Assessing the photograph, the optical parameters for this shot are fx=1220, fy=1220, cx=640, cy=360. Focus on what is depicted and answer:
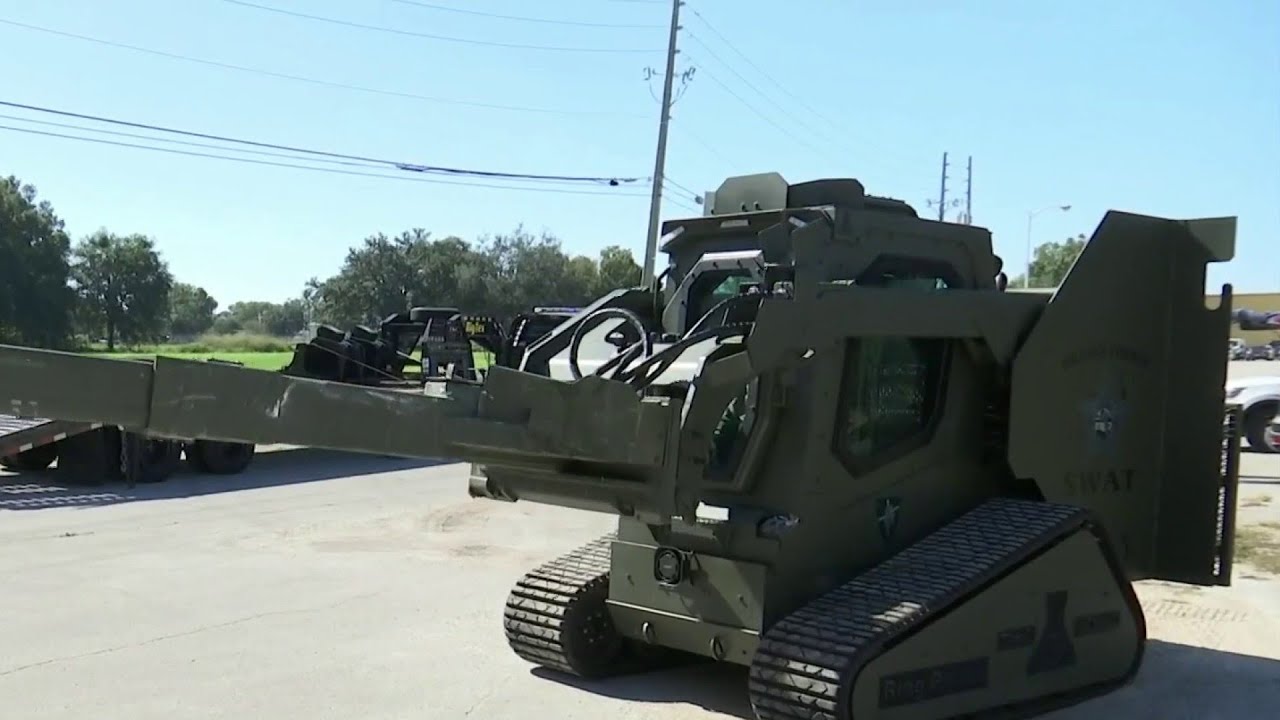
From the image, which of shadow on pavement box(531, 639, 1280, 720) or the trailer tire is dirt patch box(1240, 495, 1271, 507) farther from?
shadow on pavement box(531, 639, 1280, 720)

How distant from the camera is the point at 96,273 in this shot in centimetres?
6272

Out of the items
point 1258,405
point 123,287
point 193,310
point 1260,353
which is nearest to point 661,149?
point 1258,405

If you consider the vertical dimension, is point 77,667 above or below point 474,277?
below

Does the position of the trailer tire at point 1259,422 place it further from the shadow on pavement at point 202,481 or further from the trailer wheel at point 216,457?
the trailer wheel at point 216,457

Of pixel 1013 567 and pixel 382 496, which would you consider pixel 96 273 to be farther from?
pixel 1013 567

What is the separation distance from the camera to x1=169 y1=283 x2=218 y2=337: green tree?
97188 mm

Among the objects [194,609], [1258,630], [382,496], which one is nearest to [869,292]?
[1258,630]

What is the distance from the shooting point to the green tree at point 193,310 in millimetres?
97188

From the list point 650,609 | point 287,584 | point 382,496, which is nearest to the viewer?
point 650,609

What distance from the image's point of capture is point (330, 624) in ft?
27.1

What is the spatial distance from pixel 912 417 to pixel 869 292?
0.99 meters

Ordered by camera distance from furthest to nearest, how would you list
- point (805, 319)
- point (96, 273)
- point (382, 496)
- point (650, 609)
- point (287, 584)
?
point (96, 273) < point (382, 496) < point (287, 584) < point (650, 609) < point (805, 319)

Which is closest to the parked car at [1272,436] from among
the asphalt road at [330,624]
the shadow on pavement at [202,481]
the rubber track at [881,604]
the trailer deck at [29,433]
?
the asphalt road at [330,624]

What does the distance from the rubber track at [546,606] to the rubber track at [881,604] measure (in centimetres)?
157
